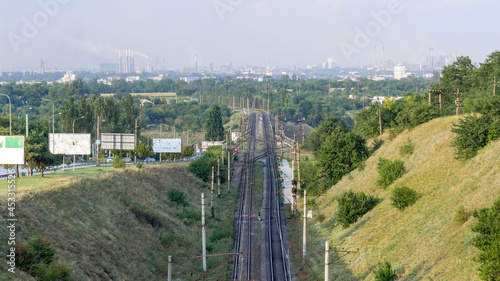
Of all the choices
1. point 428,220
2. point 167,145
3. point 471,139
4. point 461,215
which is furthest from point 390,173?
point 167,145

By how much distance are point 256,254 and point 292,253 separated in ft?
9.87

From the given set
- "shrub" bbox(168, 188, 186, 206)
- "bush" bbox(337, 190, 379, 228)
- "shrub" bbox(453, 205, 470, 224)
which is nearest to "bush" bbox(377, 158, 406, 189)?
"bush" bbox(337, 190, 379, 228)

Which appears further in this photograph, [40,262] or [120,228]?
[120,228]

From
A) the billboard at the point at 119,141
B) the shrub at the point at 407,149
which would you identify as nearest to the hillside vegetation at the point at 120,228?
the billboard at the point at 119,141

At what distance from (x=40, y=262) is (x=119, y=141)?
129ft

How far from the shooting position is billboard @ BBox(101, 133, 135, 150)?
65688mm

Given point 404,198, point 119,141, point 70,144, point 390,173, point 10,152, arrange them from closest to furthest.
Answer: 1. point 10,152
2. point 404,198
3. point 390,173
4. point 70,144
5. point 119,141

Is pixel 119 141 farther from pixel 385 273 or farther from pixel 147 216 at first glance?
pixel 385 273

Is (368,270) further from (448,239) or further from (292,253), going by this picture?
(292,253)

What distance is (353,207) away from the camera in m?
45.6

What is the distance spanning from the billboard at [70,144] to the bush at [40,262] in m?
27.7

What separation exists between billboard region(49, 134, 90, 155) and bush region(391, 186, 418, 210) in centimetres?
3173

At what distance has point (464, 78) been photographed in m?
92.7

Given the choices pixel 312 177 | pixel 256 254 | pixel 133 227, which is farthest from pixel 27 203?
pixel 312 177
